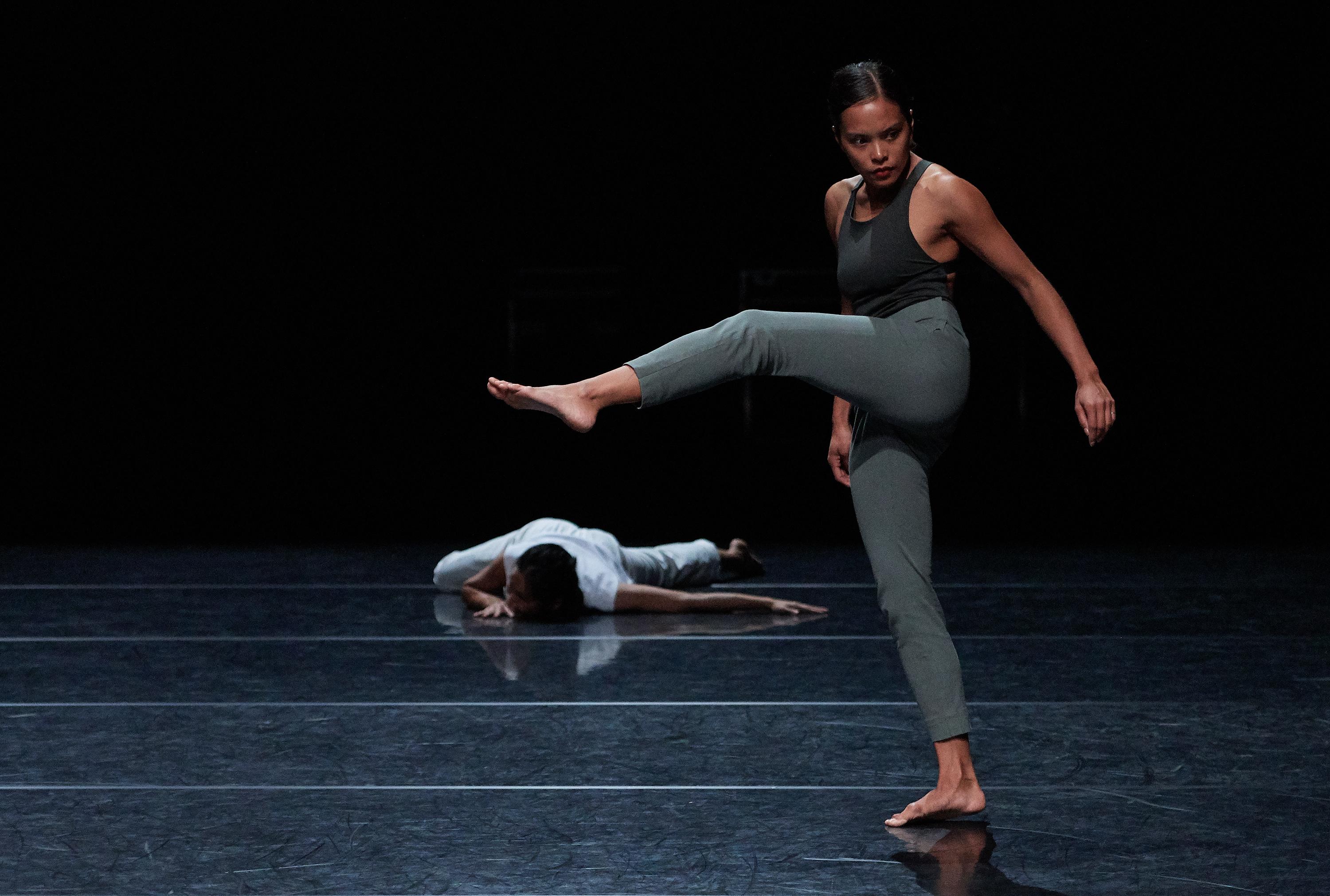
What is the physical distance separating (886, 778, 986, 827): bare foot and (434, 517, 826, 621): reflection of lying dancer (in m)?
1.94

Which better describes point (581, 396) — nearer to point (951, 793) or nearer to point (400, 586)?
point (951, 793)

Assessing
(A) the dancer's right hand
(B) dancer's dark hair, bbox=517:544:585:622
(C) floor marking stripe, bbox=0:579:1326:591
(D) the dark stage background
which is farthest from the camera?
(D) the dark stage background

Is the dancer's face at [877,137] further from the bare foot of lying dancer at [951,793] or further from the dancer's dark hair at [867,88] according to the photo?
the bare foot of lying dancer at [951,793]

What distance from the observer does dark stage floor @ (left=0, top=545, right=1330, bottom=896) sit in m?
1.79

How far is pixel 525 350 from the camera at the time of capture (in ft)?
29.6

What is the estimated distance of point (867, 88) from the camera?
5.99 ft

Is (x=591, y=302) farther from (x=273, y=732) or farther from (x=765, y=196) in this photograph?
(x=273, y=732)

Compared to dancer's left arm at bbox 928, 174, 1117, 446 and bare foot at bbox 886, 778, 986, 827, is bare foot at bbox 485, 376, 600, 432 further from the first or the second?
bare foot at bbox 886, 778, 986, 827

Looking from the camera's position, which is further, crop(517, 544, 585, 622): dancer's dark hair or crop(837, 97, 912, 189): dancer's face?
crop(517, 544, 585, 622): dancer's dark hair

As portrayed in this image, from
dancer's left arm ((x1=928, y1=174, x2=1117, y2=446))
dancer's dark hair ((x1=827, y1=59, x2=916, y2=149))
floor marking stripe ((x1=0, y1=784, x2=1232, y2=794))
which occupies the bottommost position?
floor marking stripe ((x1=0, y1=784, x2=1232, y2=794))

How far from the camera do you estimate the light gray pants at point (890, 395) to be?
1759mm

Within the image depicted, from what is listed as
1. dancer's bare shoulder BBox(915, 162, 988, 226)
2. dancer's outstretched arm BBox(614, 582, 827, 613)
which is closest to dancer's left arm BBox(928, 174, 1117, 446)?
dancer's bare shoulder BBox(915, 162, 988, 226)

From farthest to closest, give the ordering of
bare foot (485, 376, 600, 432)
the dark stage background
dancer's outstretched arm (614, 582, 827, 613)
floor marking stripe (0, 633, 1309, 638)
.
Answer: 1. the dark stage background
2. dancer's outstretched arm (614, 582, 827, 613)
3. floor marking stripe (0, 633, 1309, 638)
4. bare foot (485, 376, 600, 432)

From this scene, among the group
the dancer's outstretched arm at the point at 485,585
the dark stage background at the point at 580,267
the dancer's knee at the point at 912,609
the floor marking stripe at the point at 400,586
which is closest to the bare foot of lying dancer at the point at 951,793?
the dancer's knee at the point at 912,609
